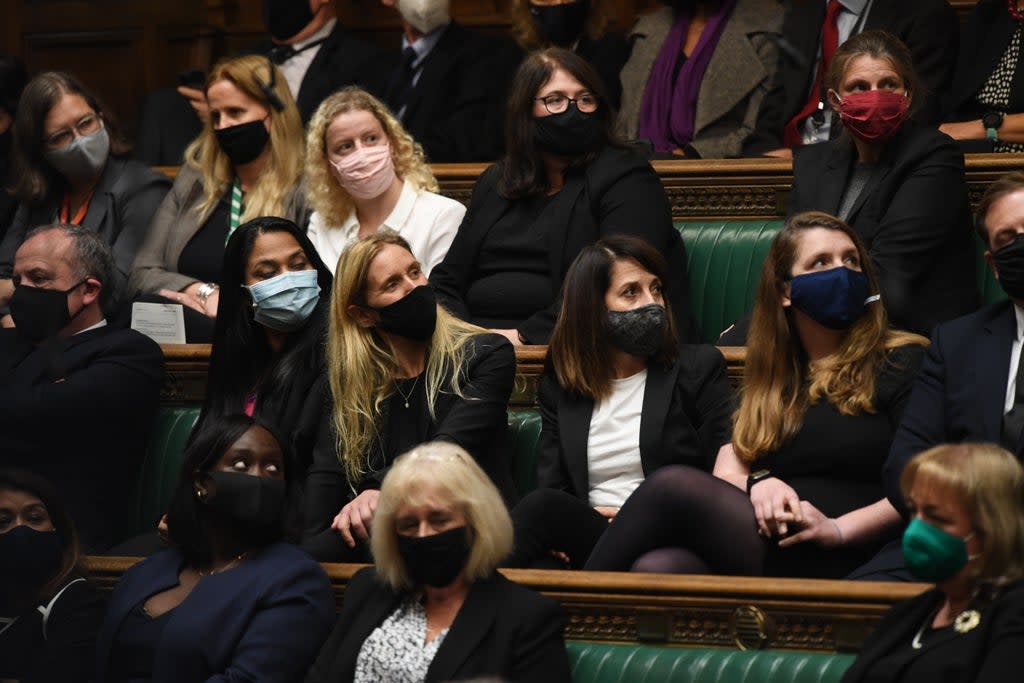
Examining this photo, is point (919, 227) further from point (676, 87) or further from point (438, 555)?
point (438, 555)

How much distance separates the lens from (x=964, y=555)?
7.77ft

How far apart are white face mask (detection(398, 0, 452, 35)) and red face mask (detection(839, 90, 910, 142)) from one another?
55.1 inches

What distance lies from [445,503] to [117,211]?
1.95m

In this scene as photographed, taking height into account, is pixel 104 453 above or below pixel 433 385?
below

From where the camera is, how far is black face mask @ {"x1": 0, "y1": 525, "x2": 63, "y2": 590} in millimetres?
3062

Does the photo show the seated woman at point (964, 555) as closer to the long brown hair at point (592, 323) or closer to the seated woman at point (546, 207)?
the long brown hair at point (592, 323)

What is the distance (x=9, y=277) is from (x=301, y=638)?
5.98ft

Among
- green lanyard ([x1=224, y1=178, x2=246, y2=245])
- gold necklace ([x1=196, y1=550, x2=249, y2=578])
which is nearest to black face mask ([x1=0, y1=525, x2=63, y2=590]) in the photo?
gold necklace ([x1=196, y1=550, x2=249, y2=578])

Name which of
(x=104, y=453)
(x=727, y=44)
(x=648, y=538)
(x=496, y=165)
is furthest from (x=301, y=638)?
(x=727, y=44)

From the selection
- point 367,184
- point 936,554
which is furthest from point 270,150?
point 936,554

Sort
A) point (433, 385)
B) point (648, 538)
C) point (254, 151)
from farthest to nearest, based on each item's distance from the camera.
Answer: point (254, 151)
point (433, 385)
point (648, 538)

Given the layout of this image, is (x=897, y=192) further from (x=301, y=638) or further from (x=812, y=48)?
(x=301, y=638)

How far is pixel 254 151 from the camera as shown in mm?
4293

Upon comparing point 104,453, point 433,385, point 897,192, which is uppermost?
point 897,192
